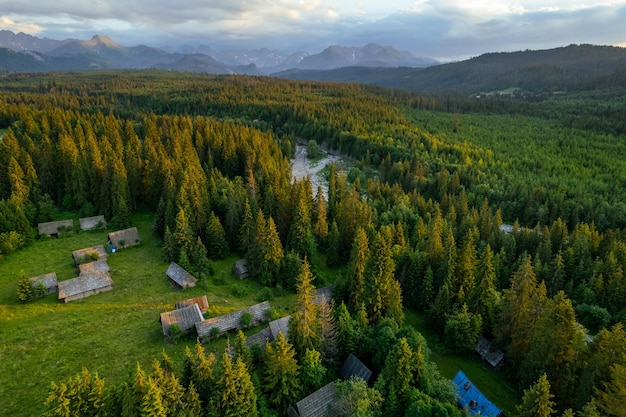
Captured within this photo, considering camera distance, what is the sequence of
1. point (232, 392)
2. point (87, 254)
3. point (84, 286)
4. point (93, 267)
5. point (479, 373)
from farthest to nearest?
point (87, 254), point (93, 267), point (84, 286), point (479, 373), point (232, 392)

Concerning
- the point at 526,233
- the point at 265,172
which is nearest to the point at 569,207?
the point at 526,233

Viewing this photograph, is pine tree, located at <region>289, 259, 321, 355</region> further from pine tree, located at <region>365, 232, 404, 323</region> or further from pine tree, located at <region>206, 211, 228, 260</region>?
pine tree, located at <region>206, 211, 228, 260</region>

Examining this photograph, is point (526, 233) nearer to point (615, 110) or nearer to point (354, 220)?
point (354, 220)

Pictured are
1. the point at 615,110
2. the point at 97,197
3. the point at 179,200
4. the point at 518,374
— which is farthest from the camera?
the point at 615,110

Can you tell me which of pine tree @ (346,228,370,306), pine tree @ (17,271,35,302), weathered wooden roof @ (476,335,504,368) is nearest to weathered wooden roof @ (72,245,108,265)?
pine tree @ (17,271,35,302)

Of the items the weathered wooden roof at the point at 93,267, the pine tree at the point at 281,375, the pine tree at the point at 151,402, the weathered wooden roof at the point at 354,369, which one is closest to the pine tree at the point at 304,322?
the pine tree at the point at 281,375

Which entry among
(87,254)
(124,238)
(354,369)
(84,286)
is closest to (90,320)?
(84,286)

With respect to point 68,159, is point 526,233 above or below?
below

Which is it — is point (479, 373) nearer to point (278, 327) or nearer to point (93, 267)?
point (278, 327)
